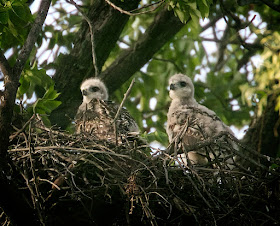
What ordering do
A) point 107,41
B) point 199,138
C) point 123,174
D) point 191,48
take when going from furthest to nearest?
point 191,48 → point 107,41 → point 199,138 → point 123,174

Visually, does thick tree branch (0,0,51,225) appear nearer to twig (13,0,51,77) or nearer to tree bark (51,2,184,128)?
twig (13,0,51,77)

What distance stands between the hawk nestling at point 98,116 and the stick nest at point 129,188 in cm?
102

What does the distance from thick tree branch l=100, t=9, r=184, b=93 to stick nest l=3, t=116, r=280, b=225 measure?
214cm

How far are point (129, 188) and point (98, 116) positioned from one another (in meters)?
1.79

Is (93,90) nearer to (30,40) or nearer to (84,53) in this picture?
(84,53)

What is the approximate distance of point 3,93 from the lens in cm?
308

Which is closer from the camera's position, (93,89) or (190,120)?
(190,120)

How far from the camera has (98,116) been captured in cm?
457

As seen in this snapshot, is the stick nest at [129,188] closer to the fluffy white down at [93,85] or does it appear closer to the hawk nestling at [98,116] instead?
Result: the hawk nestling at [98,116]

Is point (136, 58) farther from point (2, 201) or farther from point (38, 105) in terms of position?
point (2, 201)

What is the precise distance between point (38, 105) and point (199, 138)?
1.52 m

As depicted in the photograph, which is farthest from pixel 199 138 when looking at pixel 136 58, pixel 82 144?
pixel 82 144

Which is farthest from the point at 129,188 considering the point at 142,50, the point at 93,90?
the point at 142,50

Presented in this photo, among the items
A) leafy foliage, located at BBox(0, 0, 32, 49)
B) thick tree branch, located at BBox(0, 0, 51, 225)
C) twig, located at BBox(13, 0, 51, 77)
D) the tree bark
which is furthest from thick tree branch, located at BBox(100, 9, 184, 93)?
thick tree branch, located at BBox(0, 0, 51, 225)
